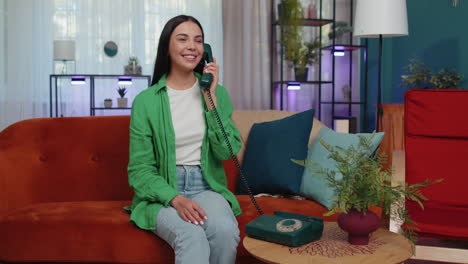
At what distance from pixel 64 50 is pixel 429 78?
403cm

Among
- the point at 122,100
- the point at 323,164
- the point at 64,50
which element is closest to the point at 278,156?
the point at 323,164

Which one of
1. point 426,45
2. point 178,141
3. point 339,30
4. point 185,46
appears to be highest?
point 339,30

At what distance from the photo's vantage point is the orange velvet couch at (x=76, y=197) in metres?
2.05

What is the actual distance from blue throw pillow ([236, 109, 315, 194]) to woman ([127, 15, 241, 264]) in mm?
354

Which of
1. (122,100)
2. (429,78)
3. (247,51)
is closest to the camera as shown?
(429,78)

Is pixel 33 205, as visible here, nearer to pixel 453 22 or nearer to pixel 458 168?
pixel 458 168

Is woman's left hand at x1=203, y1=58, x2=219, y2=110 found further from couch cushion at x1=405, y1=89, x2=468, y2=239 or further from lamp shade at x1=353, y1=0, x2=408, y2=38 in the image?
lamp shade at x1=353, y1=0, x2=408, y2=38

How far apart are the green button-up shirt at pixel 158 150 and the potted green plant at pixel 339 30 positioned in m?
4.49

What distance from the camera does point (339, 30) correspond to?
20.8 ft

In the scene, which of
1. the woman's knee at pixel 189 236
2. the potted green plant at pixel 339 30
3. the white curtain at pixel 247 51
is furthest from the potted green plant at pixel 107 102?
the woman's knee at pixel 189 236

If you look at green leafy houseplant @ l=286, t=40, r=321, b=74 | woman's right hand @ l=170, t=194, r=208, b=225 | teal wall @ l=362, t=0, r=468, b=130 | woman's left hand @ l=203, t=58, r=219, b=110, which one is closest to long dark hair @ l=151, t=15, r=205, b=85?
woman's left hand @ l=203, t=58, r=219, b=110

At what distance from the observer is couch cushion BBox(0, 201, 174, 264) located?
2012 millimetres

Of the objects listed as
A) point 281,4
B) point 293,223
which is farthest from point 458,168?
point 281,4

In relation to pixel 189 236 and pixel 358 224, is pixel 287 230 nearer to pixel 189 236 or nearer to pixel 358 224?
pixel 358 224
